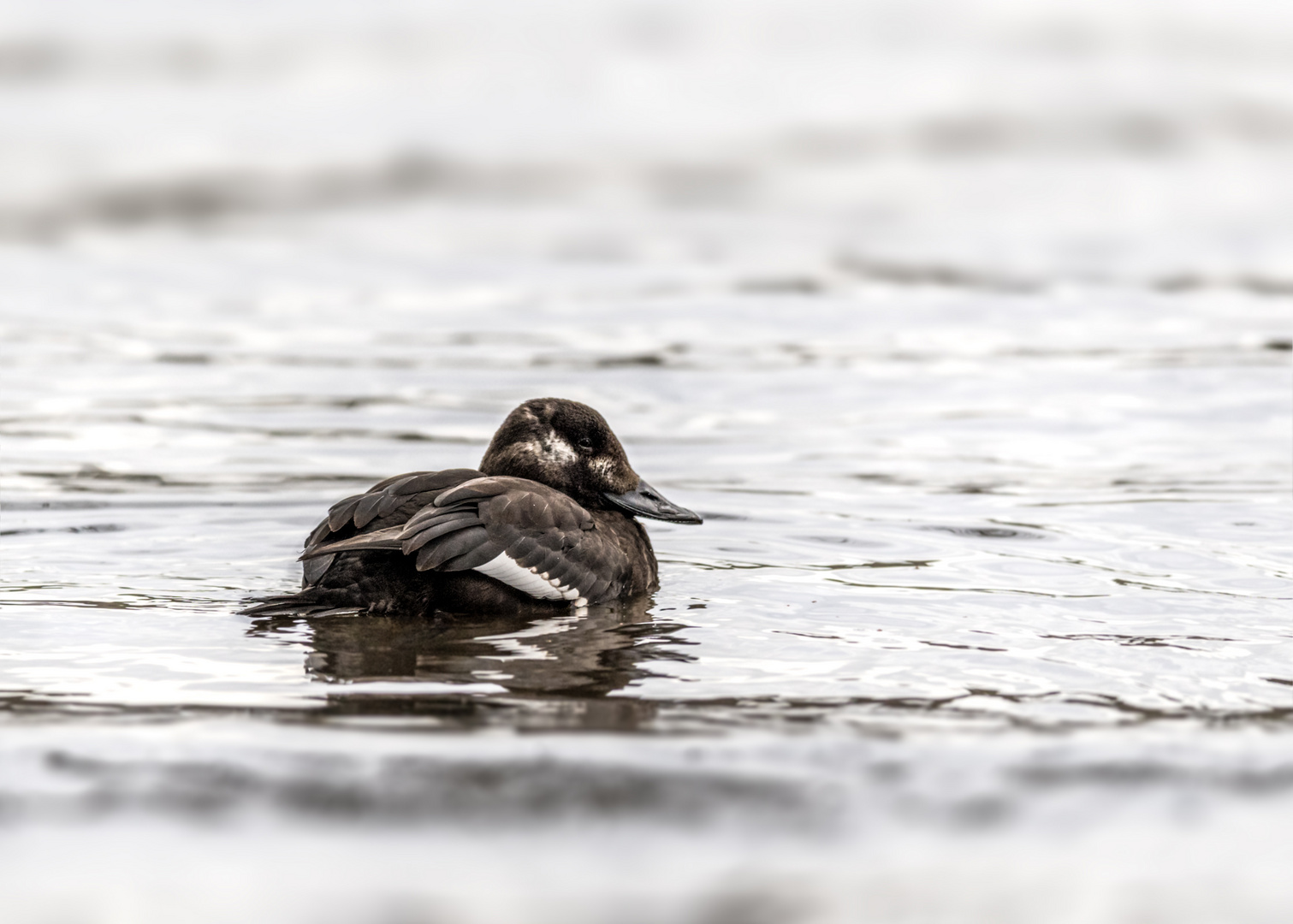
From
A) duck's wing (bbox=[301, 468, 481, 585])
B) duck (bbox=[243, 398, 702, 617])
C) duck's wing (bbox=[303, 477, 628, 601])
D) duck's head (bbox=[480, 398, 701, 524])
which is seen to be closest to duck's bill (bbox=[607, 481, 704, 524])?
duck's head (bbox=[480, 398, 701, 524])

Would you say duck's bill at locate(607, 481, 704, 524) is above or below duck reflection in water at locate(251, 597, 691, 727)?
above

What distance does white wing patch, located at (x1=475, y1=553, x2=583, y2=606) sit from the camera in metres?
6.48

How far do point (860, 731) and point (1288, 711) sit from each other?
1294 millimetres

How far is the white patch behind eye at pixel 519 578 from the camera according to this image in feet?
21.2

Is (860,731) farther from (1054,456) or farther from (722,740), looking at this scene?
(1054,456)

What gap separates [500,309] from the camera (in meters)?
A: 15.9

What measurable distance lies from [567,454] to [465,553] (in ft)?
3.66

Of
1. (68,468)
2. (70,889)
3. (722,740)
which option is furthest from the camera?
(68,468)

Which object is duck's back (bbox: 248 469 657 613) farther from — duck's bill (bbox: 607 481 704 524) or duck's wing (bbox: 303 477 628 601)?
duck's bill (bbox: 607 481 704 524)

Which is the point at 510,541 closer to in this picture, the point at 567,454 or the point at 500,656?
the point at 500,656

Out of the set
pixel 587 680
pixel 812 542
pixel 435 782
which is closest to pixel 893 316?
pixel 812 542

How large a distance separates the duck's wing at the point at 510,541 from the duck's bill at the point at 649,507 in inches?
20.0

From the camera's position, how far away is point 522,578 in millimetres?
6520

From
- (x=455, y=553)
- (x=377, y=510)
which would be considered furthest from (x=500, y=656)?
(x=377, y=510)
